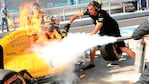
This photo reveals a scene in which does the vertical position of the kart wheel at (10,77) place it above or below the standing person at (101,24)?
below

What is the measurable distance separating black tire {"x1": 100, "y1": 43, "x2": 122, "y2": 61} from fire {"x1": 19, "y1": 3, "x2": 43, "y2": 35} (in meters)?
1.65

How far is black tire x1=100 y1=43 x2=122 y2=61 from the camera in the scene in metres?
9.25

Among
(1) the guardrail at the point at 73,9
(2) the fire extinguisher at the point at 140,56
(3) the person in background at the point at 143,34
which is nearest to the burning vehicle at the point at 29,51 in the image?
(2) the fire extinguisher at the point at 140,56

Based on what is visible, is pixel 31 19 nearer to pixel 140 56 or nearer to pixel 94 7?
pixel 94 7

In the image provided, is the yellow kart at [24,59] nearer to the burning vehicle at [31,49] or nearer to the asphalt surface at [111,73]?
the burning vehicle at [31,49]

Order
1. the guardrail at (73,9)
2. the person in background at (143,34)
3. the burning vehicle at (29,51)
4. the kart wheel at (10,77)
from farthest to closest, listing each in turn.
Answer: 1. the guardrail at (73,9)
2. the burning vehicle at (29,51)
3. the kart wheel at (10,77)
4. the person in background at (143,34)

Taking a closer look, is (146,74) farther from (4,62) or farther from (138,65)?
(4,62)

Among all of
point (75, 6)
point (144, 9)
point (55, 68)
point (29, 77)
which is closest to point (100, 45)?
point (55, 68)

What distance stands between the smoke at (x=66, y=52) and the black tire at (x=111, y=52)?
14.3 inches

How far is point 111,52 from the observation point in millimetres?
9305

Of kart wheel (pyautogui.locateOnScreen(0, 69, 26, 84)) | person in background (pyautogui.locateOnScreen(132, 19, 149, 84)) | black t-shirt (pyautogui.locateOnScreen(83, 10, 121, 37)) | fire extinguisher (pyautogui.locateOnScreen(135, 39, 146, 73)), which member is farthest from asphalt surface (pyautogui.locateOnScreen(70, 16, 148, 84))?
person in background (pyautogui.locateOnScreen(132, 19, 149, 84))

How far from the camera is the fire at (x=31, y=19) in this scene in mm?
8594

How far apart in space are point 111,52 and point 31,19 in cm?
199

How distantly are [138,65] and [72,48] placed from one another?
3.07m
